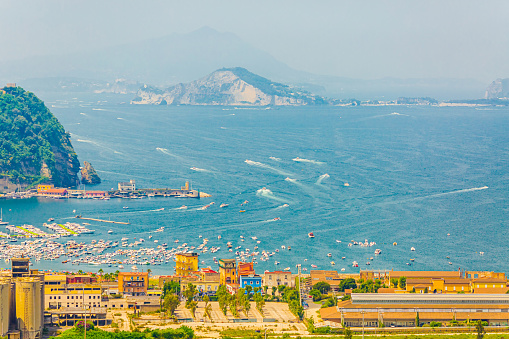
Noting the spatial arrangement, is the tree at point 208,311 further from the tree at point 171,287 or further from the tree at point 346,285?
the tree at point 346,285

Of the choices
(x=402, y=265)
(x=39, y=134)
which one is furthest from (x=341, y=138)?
(x=402, y=265)

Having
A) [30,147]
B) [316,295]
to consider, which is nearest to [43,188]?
[30,147]

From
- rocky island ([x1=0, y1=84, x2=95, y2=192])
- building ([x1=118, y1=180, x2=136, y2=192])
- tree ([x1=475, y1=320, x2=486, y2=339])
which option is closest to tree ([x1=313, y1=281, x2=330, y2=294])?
tree ([x1=475, y1=320, x2=486, y2=339])

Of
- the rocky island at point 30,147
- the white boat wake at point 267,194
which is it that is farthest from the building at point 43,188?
the white boat wake at point 267,194

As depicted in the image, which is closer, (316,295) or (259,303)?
(259,303)

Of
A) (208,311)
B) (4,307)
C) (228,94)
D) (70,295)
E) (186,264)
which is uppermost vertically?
(228,94)

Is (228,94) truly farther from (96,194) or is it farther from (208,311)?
(208,311)
